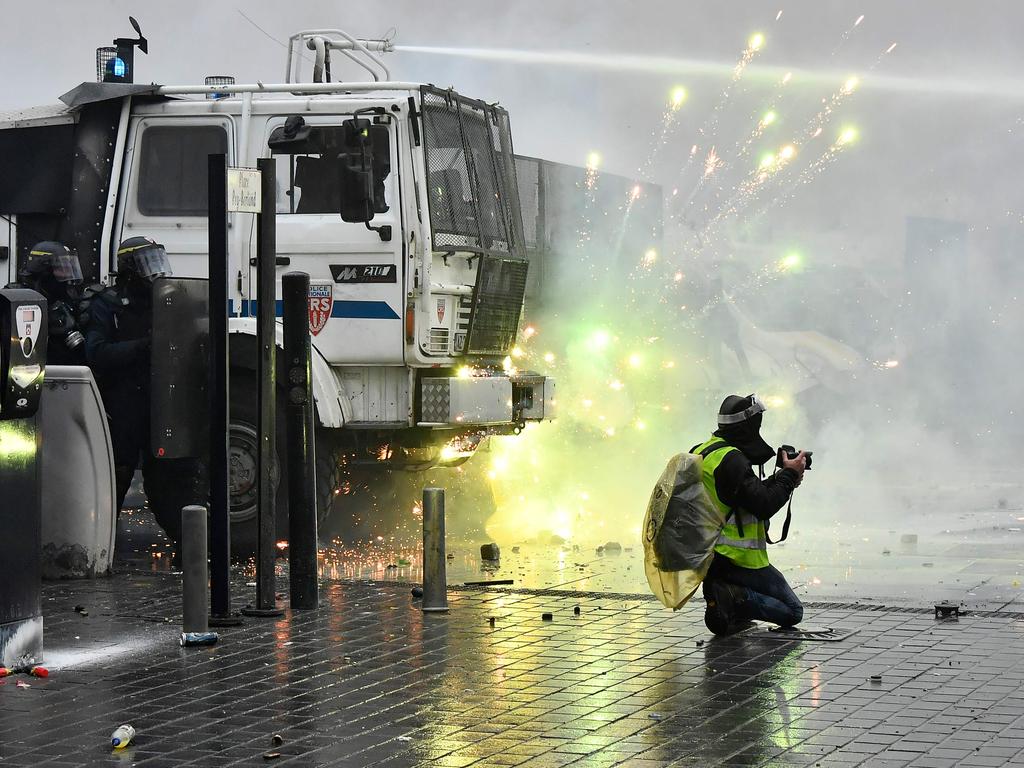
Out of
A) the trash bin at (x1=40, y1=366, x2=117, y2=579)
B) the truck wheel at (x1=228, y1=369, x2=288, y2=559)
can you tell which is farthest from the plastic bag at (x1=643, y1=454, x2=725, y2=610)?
the trash bin at (x1=40, y1=366, x2=117, y2=579)

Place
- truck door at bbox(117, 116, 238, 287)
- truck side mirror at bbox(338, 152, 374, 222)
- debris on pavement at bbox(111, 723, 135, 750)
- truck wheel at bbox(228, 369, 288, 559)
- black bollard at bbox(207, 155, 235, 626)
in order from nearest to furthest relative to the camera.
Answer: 1. debris on pavement at bbox(111, 723, 135, 750)
2. black bollard at bbox(207, 155, 235, 626)
3. truck side mirror at bbox(338, 152, 374, 222)
4. truck wheel at bbox(228, 369, 288, 559)
5. truck door at bbox(117, 116, 238, 287)

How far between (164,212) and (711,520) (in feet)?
18.5

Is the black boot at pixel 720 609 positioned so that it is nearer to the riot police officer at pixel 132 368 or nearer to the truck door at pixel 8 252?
the riot police officer at pixel 132 368

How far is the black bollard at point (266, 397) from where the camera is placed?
31.1ft

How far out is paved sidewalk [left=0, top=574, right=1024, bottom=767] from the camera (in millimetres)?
6273

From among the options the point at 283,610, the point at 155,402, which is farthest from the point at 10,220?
the point at 283,610

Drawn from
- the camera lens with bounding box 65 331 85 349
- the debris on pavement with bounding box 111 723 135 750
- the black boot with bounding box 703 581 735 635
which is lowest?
the debris on pavement with bounding box 111 723 135 750

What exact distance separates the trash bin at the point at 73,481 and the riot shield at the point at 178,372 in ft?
5.54

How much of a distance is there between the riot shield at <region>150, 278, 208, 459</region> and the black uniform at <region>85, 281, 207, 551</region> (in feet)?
6.87

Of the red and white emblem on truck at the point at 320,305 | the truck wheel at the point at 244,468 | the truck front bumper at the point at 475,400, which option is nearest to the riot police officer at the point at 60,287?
the truck wheel at the point at 244,468

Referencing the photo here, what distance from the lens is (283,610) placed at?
31.8ft

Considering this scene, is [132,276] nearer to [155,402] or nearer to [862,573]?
[155,402]

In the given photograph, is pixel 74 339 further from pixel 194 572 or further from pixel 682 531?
pixel 682 531

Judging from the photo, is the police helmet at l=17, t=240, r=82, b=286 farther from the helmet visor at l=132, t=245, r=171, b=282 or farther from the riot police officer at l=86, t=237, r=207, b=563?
the helmet visor at l=132, t=245, r=171, b=282
